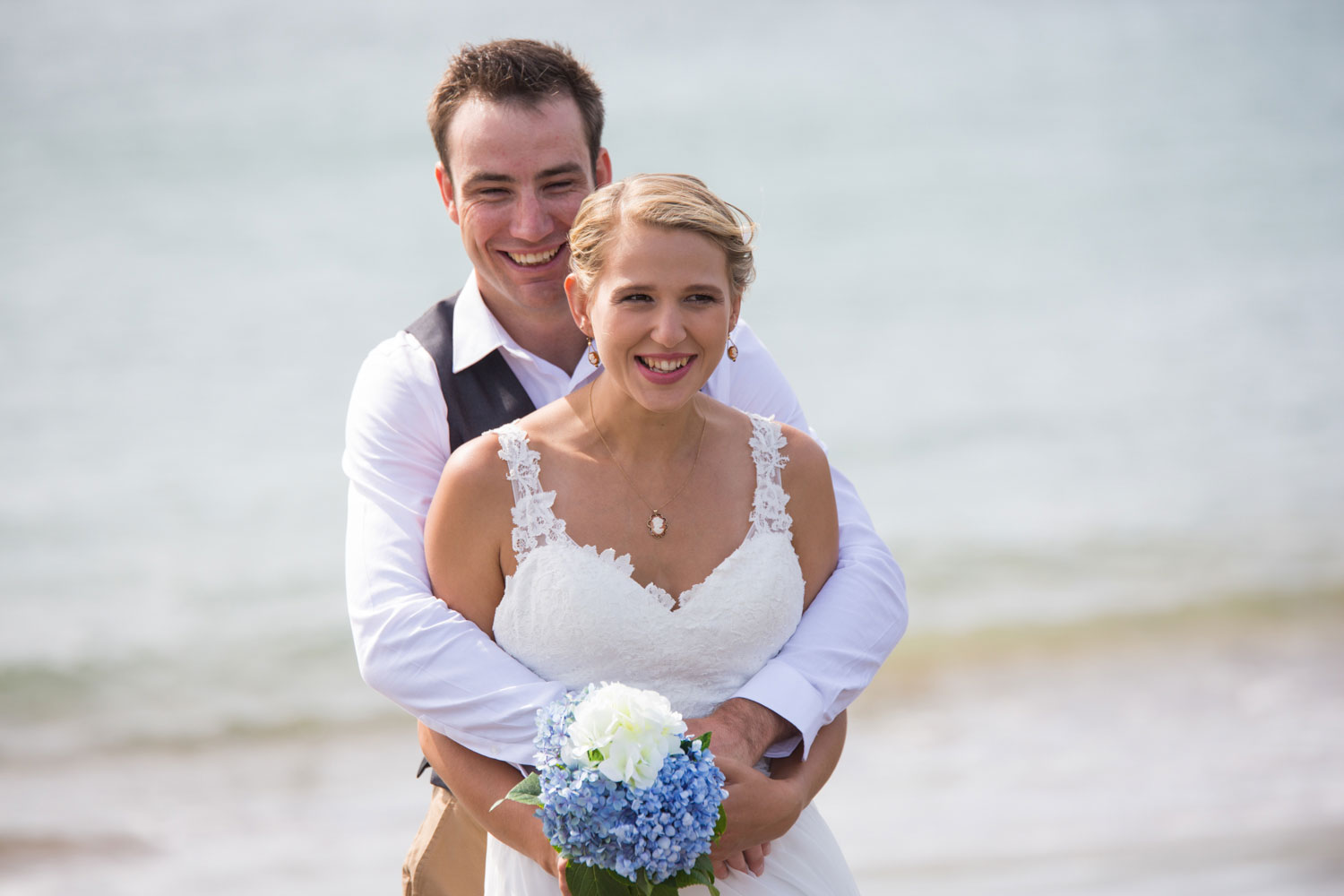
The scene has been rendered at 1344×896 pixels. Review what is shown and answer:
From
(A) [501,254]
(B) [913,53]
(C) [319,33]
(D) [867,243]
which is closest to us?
(A) [501,254]

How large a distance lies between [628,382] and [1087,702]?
5.47 m

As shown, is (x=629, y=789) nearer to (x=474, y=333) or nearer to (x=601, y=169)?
(x=474, y=333)

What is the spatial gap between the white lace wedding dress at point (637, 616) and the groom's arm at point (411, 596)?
0.09 m

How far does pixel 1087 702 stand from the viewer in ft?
24.2

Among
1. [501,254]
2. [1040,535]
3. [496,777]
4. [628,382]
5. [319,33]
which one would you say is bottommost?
[496,777]

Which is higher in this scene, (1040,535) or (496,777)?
(1040,535)

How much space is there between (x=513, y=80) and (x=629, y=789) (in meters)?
1.83

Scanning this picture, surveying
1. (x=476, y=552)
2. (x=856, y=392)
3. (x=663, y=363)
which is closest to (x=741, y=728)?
(x=476, y=552)

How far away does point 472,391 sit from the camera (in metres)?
3.24

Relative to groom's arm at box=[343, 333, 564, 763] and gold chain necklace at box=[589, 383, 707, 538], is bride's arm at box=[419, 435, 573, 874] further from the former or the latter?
gold chain necklace at box=[589, 383, 707, 538]

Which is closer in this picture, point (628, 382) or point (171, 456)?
point (628, 382)

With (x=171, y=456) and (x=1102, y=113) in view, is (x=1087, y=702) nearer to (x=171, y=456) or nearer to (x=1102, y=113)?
(x=171, y=456)

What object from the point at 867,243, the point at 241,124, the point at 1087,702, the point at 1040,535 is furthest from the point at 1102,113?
the point at 1087,702

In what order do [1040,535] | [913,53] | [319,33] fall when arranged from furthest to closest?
[913,53] < [319,33] < [1040,535]
